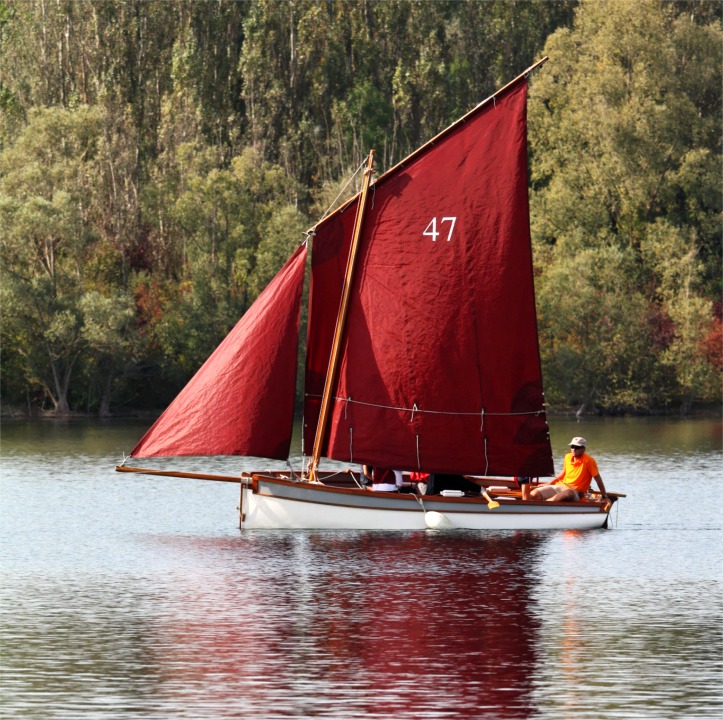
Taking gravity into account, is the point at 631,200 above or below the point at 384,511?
above

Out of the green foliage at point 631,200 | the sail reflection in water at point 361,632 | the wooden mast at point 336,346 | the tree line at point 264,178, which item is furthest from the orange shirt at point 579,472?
the green foliage at point 631,200

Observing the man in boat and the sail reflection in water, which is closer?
the sail reflection in water

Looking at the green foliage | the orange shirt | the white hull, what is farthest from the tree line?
the orange shirt

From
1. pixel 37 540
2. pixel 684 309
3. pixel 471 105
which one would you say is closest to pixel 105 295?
pixel 471 105

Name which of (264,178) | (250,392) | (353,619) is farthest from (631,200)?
(353,619)

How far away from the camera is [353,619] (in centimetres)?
2030

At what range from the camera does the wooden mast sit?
2977cm

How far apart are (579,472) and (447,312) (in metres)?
3.87

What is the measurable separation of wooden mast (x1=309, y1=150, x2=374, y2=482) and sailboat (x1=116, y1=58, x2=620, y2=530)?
0.04m

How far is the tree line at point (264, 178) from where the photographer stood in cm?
7625

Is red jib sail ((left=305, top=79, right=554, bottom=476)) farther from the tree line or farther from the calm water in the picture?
the tree line

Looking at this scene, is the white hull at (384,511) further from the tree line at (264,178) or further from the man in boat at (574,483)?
the tree line at (264,178)

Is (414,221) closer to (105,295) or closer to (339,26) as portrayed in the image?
(105,295)

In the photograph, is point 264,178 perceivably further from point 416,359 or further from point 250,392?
point 250,392
